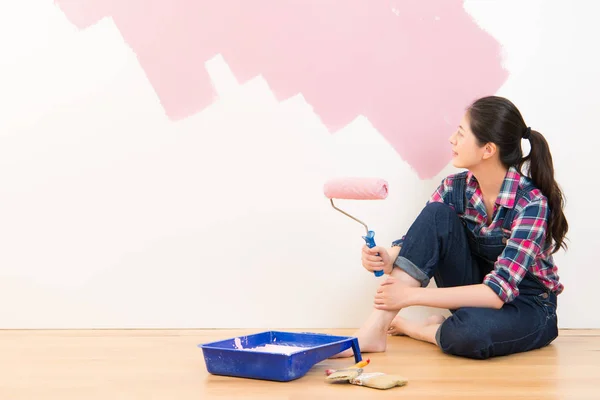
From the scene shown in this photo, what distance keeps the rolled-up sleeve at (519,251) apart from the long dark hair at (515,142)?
0.06 metres

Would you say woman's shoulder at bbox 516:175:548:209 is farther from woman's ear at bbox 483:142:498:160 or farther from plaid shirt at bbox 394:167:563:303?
woman's ear at bbox 483:142:498:160

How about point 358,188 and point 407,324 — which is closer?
point 358,188

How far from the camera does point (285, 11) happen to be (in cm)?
234

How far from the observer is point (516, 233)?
1.89 m

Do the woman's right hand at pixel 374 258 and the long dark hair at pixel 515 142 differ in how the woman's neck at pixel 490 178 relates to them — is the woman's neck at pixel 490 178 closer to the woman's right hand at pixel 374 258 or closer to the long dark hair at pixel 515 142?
the long dark hair at pixel 515 142

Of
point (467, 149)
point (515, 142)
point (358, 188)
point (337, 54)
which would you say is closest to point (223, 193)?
point (337, 54)

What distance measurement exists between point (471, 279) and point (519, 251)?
0.21 metres

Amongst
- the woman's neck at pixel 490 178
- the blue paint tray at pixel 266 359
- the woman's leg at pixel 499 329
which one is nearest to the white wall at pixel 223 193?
the woman's neck at pixel 490 178

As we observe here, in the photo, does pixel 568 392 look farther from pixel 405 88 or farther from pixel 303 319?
pixel 405 88

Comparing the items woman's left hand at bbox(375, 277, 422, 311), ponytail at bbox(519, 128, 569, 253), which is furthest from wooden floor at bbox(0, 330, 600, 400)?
ponytail at bbox(519, 128, 569, 253)

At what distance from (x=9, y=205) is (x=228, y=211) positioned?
74 cm

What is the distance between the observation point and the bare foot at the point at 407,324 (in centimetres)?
214

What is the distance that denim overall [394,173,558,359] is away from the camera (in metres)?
1.84

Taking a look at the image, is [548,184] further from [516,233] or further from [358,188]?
[358,188]
